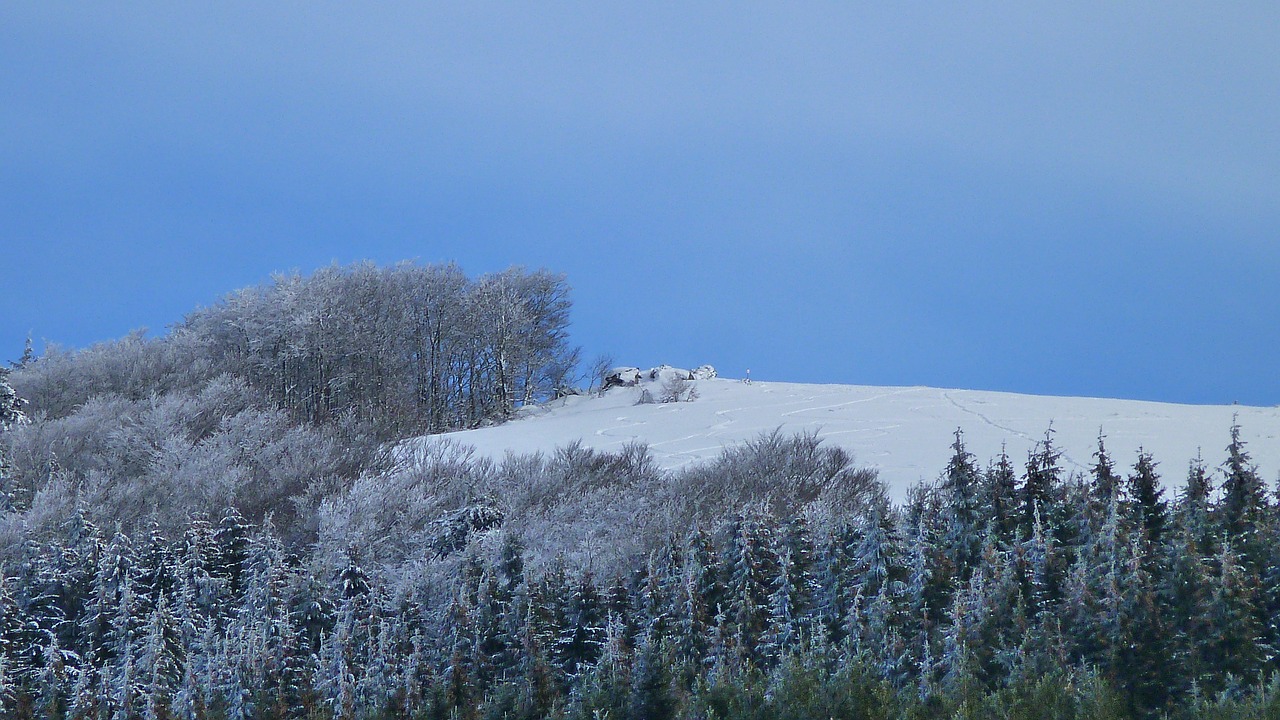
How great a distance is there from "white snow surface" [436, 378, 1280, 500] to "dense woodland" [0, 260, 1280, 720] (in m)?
1.27

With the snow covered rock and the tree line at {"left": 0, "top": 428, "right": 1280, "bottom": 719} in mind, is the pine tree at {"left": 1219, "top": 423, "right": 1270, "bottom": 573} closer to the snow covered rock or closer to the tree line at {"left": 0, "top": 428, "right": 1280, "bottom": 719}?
the tree line at {"left": 0, "top": 428, "right": 1280, "bottom": 719}

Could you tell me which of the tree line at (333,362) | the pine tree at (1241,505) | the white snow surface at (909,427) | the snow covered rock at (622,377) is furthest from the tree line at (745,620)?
the snow covered rock at (622,377)

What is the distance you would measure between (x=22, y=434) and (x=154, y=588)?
12279mm

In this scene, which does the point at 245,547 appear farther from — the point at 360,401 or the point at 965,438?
the point at 360,401

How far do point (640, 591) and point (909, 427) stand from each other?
45.1 ft

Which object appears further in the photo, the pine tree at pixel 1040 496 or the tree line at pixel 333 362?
the tree line at pixel 333 362

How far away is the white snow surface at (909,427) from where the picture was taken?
19641 millimetres

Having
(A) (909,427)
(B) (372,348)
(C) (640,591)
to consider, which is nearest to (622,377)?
(B) (372,348)

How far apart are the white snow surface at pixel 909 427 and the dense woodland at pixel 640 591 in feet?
4.17

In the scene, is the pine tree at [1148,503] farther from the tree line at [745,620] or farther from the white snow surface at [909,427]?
the white snow surface at [909,427]

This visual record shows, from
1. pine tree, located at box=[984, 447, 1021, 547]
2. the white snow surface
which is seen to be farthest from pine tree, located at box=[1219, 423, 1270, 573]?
the white snow surface

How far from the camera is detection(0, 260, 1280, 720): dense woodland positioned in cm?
921

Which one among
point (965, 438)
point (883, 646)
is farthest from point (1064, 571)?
point (965, 438)

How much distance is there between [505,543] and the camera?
13.2 meters
